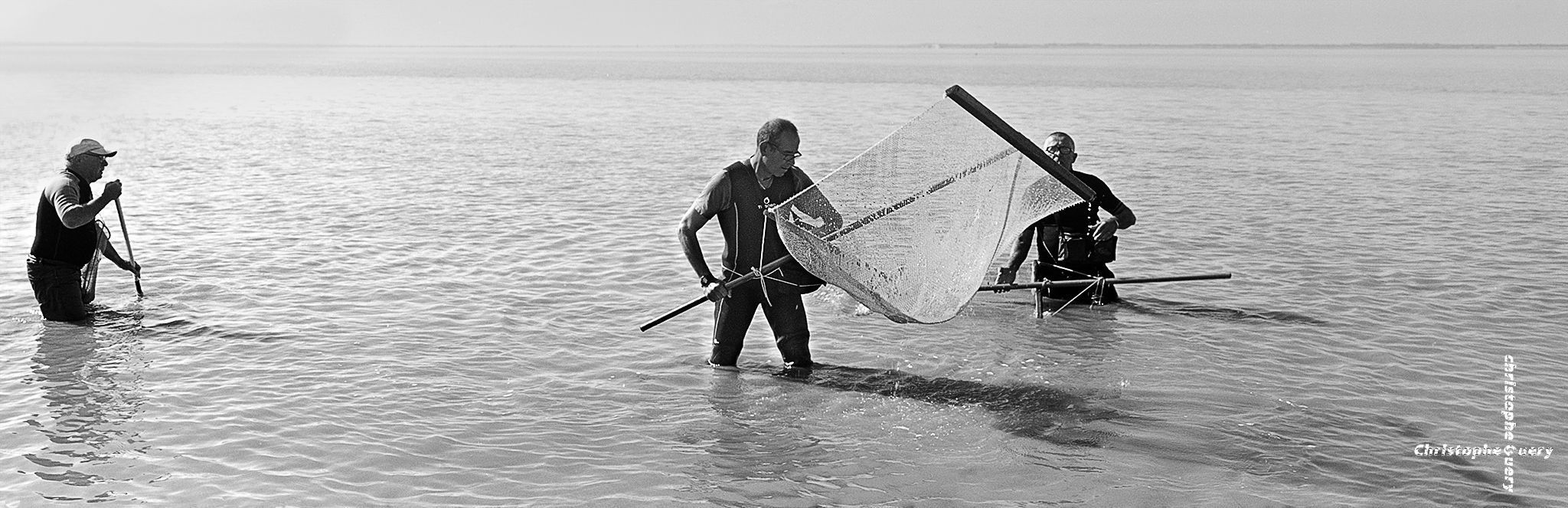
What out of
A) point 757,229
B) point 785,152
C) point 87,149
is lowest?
point 757,229

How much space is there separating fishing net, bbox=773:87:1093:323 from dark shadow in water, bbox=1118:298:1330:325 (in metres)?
3.15

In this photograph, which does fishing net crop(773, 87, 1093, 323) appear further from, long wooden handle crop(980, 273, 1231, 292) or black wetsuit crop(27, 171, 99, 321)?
black wetsuit crop(27, 171, 99, 321)

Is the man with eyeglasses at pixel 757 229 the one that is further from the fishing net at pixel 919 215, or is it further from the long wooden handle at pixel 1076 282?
the long wooden handle at pixel 1076 282

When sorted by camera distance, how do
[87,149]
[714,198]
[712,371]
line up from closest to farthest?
[714,198] < [712,371] < [87,149]

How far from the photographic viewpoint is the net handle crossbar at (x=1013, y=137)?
6.74 m

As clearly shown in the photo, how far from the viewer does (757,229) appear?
25.7 ft

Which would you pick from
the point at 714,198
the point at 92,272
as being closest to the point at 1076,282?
the point at 714,198

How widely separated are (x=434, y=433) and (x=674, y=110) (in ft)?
107

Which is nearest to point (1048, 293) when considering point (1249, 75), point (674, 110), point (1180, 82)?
point (674, 110)

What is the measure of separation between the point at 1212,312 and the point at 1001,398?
3.31 m

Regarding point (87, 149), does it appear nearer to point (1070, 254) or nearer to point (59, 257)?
point (59, 257)

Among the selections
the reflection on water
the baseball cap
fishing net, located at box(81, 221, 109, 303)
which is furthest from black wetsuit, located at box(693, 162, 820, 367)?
fishing net, located at box(81, 221, 109, 303)

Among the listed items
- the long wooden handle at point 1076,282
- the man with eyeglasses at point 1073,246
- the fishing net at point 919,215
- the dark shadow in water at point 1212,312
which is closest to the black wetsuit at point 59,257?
the fishing net at point 919,215

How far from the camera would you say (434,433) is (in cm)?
752
